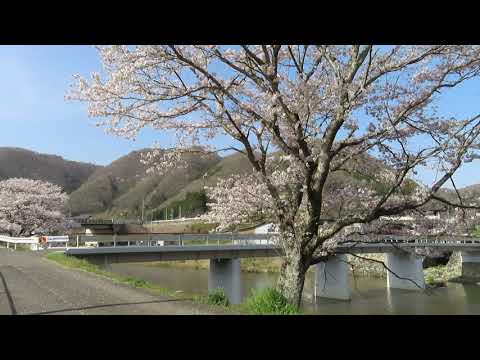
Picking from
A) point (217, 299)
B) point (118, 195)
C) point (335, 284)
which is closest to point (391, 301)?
point (335, 284)

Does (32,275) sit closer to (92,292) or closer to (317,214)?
(92,292)

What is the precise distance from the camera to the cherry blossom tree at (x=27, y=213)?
4528 centimetres

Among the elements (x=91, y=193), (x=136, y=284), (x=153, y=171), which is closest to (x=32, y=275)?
(x=136, y=284)

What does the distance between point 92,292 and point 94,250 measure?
14.7 m

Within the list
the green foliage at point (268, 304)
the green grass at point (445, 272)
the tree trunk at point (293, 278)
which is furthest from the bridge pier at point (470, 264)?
the green foliage at point (268, 304)

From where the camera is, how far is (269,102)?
8.02 m

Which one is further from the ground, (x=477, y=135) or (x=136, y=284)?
(x=477, y=135)

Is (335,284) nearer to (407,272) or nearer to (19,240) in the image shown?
(407,272)

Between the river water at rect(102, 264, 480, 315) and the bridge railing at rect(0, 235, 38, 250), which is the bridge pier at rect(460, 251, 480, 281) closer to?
the river water at rect(102, 264, 480, 315)

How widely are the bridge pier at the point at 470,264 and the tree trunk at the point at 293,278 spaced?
44344 millimetres

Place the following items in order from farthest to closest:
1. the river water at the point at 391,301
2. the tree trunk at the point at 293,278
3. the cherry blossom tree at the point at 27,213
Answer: the cherry blossom tree at the point at 27,213 → the river water at the point at 391,301 → the tree trunk at the point at 293,278

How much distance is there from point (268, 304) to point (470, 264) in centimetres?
4722

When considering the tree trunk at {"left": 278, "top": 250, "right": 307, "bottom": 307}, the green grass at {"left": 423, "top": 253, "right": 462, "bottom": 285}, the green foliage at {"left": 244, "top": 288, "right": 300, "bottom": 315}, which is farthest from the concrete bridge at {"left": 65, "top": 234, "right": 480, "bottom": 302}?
the green foliage at {"left": 244, "top": 288, "right": 300, "bottom": 315}

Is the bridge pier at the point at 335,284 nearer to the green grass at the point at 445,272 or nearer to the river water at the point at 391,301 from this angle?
the river water at the point at 391,301
